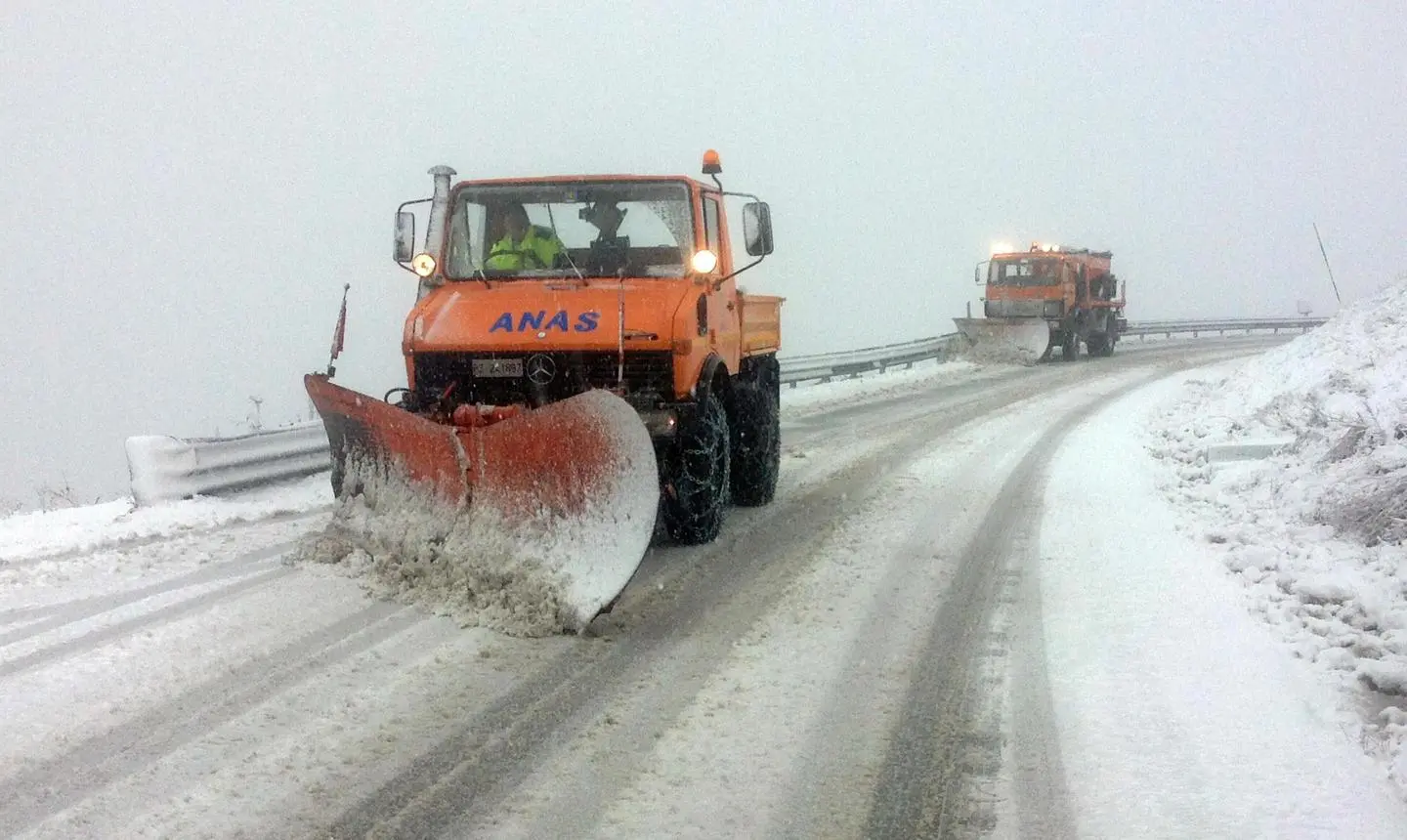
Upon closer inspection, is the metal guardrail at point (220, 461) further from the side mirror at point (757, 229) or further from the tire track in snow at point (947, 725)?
the tire track in snow at point (947, 725)

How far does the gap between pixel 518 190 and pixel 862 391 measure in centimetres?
1157

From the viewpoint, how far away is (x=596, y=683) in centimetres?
430

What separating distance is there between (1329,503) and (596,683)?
14.2ft

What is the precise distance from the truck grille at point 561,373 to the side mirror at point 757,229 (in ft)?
3.70

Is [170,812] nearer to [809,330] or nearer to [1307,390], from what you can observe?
[1307,390]

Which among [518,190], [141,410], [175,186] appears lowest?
[141,410]

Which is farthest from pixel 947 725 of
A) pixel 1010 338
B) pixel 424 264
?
pixel 1010 338

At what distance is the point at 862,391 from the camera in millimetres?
17766

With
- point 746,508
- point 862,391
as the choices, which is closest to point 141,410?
point 862,391

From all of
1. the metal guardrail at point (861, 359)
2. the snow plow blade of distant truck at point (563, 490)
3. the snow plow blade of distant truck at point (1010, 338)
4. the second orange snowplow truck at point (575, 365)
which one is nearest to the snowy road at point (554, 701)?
the snow plow blade of distant truck at point (563, 490)

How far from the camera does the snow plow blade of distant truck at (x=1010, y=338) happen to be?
79.2 ft

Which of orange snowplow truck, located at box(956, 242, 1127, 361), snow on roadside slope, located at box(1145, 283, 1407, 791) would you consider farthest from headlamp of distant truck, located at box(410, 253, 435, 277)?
orange snowplow truck, located at box(956, 242, 1127, 361)

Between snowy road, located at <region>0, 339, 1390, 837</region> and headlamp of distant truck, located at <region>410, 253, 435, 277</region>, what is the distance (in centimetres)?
181

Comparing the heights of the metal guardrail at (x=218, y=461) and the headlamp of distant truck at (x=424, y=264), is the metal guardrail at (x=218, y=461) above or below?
below
